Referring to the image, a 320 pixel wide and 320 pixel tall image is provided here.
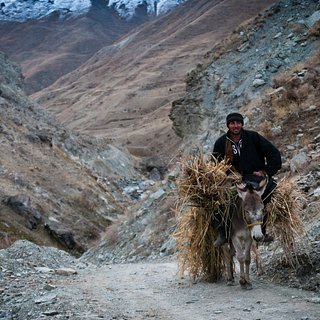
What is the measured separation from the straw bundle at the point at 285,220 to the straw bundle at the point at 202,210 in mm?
690

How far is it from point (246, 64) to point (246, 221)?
861 inches

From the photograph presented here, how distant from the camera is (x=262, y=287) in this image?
845 centimetres

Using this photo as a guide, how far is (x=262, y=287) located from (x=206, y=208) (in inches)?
59.6

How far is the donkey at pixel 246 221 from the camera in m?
7.94

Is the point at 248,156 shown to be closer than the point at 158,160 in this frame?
Yes

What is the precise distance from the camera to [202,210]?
9102mm

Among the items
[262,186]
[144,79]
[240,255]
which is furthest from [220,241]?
[144,79]

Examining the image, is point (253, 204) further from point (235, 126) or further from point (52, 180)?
point (52, 180)

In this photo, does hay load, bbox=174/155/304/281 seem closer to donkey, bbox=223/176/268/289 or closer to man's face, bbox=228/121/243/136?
donkey, bbox=223/176/268/289

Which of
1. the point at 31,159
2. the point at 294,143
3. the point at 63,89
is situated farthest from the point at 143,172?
the point at 63,89

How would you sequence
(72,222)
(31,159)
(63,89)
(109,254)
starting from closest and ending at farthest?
(109,254)
(72,222)
(31,159)
(63,89)

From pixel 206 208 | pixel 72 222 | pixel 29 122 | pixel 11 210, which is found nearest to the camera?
pixel 206 208

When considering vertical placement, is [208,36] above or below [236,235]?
above

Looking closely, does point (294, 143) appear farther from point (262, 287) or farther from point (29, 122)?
point (29, 122)
